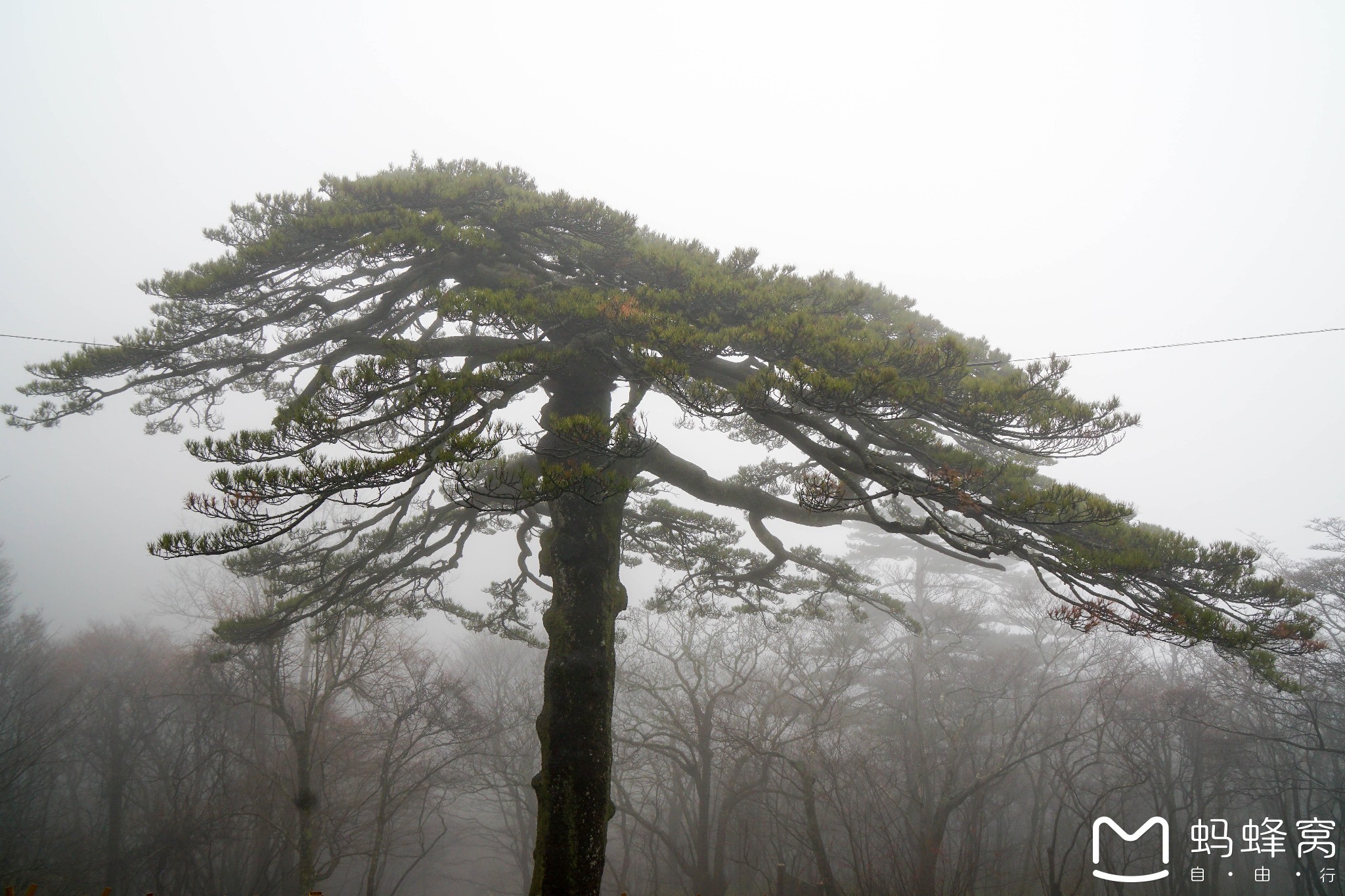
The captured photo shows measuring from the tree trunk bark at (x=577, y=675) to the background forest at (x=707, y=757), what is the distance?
3.29 meters

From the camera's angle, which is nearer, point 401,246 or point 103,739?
point 401,246

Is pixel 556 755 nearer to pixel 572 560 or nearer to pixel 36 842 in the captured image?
pixel 572 560

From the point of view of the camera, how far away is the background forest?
8.35 metres

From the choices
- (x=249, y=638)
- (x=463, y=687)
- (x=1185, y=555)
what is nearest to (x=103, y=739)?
(x=463, y=687)

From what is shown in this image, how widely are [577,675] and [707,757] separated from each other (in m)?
5.06

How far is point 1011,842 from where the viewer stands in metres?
11.5

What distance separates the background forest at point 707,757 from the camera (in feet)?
27.4

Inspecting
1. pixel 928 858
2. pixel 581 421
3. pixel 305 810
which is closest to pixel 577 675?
pixel 581 421

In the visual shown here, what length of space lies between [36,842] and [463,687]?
281 inches

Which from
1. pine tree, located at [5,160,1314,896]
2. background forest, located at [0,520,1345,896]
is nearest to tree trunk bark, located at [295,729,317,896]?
background forest, located at [0,520,1345,896]

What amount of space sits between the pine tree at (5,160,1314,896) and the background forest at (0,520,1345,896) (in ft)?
10.4

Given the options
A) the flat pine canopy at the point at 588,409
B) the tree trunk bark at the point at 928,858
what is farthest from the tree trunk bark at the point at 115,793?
the tree trunk bark at the point at 928,858

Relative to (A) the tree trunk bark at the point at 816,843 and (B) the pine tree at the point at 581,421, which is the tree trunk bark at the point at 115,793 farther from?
(A) the tree trunk bark at the point at 816,843

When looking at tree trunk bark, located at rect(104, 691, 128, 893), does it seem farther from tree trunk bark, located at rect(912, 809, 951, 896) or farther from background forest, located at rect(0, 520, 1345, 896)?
tree trunk bark, located at rect(912, 809, 951, 896)
